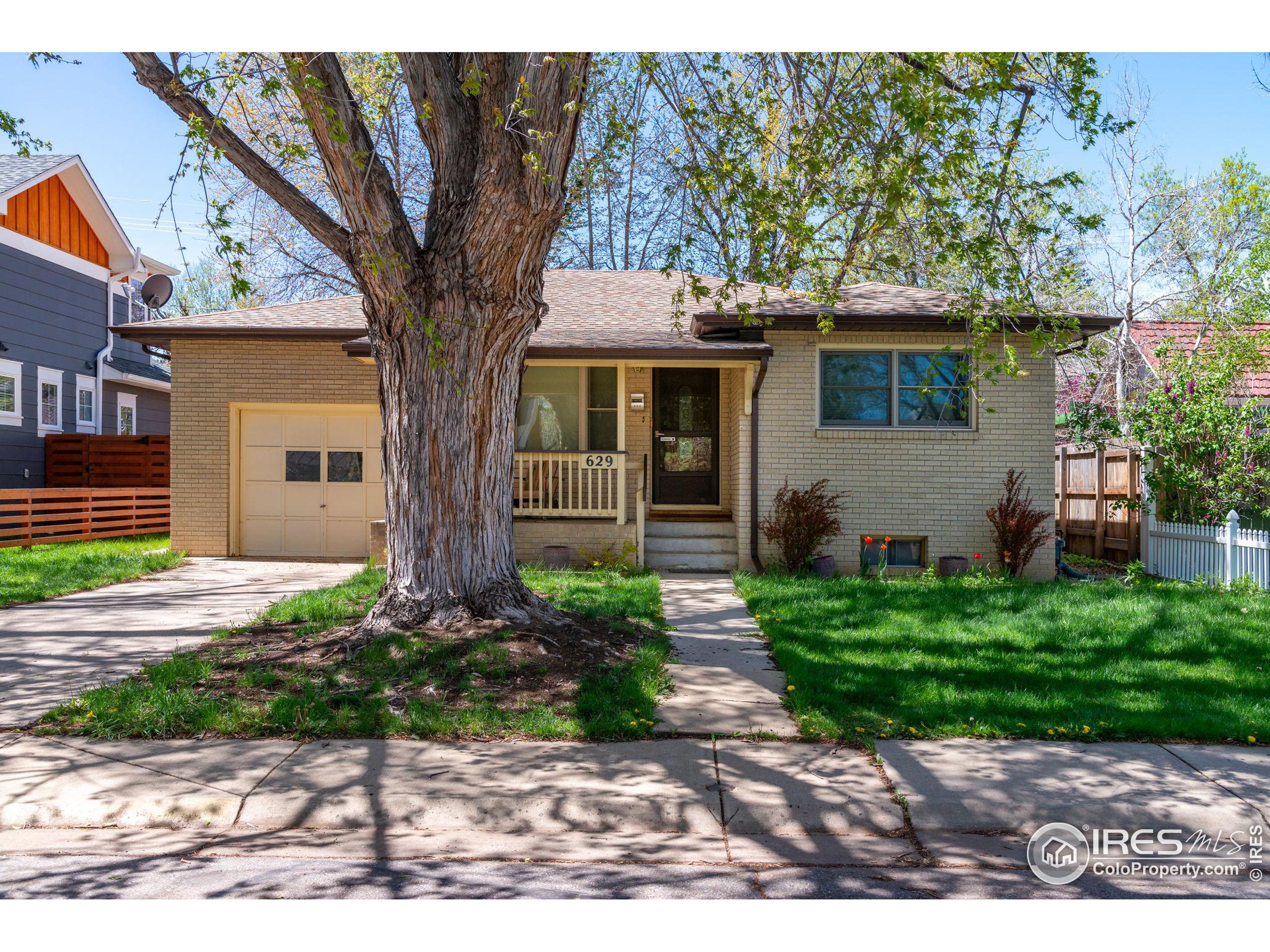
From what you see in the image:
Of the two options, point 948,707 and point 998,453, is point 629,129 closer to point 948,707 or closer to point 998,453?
point 948,707

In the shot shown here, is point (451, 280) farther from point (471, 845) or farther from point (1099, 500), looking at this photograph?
point (1099, 500)

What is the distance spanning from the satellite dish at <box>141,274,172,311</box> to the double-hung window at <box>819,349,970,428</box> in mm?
16234

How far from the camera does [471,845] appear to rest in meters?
4.01

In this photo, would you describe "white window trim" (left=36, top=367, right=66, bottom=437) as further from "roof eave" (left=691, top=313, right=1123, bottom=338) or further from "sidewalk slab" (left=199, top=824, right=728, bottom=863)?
"sidewalk slab" (left=199, top=824, right=728, bottom=863)

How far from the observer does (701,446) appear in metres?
14.4

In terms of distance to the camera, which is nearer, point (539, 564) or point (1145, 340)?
point (539, 564)

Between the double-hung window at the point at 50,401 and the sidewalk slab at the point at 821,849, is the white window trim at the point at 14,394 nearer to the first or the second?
the double-hung window at the point at 50,401

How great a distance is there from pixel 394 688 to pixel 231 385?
940cm

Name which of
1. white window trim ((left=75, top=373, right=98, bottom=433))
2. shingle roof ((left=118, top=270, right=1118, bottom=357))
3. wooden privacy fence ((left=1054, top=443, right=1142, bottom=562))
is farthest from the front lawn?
white window trim ((left=75, top=373, right=98, bottom=433))

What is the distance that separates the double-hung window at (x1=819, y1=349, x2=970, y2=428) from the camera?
12414 millimetres

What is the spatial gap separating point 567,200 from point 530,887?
17.1 ft

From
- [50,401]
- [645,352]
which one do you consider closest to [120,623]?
[645,352]

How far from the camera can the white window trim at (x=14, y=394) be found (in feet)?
55.9

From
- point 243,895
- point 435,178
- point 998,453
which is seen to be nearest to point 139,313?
point 435,178
